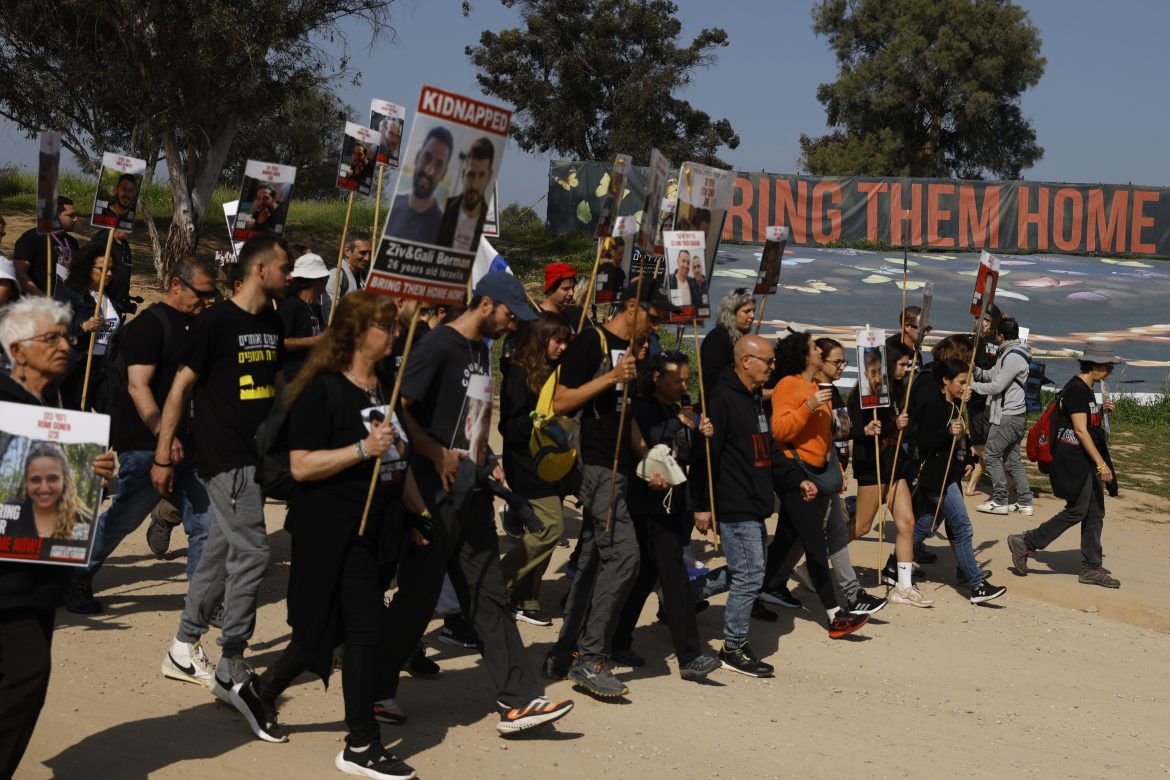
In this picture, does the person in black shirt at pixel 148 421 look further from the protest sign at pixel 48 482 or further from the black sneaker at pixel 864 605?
the black sneaker at pixel 864 605

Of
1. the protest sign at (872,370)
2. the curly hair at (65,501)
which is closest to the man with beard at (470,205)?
the curly hair at (65,501)

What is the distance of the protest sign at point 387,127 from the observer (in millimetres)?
10148

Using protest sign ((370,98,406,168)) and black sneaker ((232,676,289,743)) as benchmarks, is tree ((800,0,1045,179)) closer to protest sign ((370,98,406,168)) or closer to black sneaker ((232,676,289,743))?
protest sign ((370,98,406,168))

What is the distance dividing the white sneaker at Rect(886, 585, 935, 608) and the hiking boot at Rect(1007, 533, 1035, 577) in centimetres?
139

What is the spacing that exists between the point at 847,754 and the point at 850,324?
56.1ft

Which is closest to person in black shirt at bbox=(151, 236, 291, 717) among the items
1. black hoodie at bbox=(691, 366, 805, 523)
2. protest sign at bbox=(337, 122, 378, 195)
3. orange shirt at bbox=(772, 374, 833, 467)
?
black hoodie at bbox=(691, 366, 805, 523)

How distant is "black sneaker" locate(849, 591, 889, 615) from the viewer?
7.80 meters

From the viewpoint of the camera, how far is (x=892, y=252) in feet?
93.5

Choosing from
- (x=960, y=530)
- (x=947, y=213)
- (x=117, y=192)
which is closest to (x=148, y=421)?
(x=117, y=192)

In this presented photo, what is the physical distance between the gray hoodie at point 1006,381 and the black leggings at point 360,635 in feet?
27.8

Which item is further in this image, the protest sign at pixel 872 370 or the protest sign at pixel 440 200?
the protest sign at pixel 872 370

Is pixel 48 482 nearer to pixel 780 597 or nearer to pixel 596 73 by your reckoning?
pixel 780 597

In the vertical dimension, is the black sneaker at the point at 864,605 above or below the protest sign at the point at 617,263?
below

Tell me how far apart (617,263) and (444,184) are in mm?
4648
